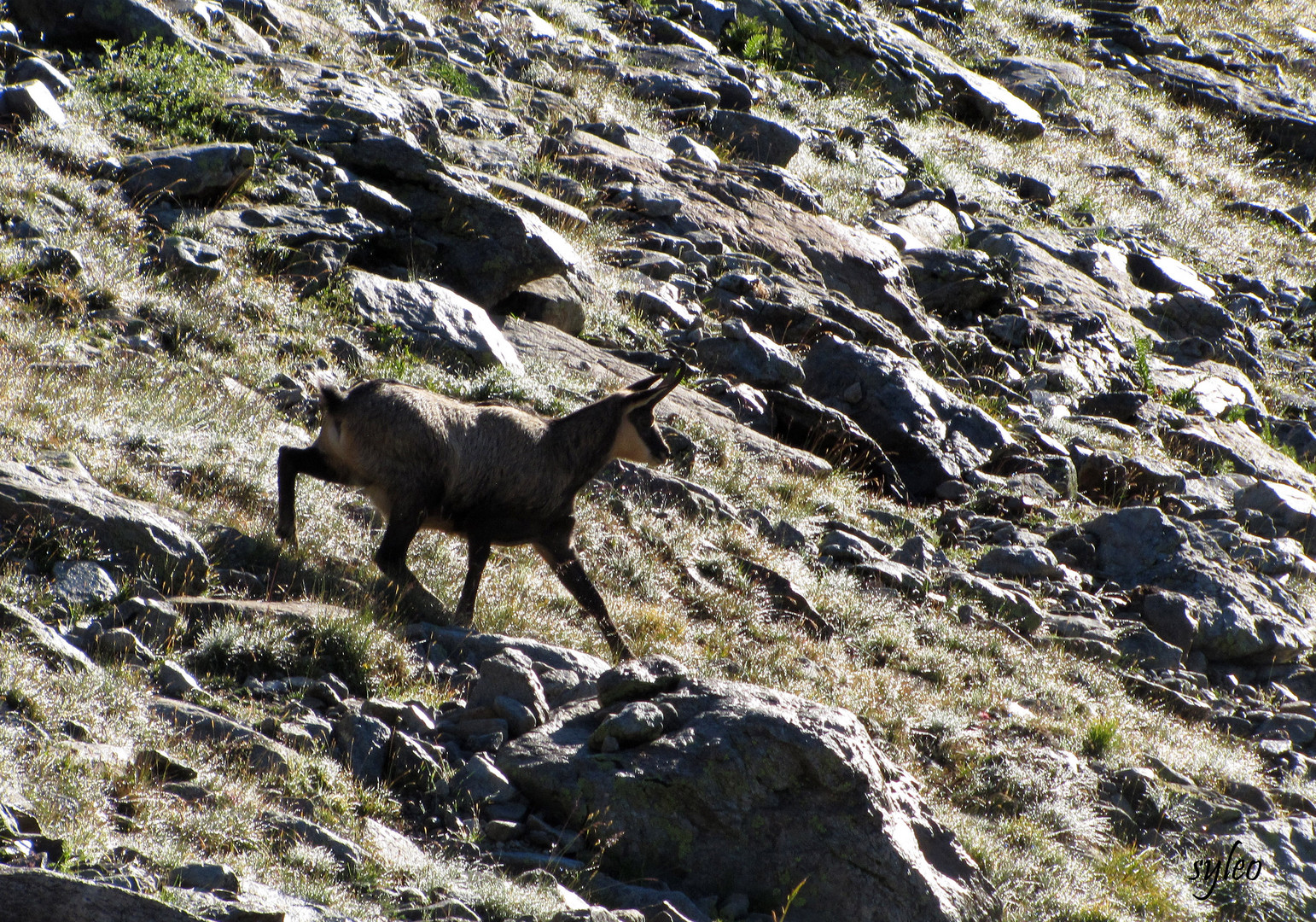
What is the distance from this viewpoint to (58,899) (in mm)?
3326

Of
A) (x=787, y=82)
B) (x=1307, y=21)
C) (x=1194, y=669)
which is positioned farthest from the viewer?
(x=1307, y=21)

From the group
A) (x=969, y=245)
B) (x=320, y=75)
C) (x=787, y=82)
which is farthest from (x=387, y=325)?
(x=787, y=82)

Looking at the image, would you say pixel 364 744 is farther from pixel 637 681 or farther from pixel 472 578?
pixel 472 578

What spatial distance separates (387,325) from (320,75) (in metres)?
5.57

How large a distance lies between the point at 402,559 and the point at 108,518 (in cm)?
→ 183

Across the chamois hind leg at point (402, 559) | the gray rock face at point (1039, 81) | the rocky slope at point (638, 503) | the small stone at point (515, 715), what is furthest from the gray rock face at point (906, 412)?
the gray rock face at point (1039, 81)

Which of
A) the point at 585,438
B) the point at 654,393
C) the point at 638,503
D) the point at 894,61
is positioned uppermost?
the point at 894,61

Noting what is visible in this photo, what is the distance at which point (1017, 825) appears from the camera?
763 cm

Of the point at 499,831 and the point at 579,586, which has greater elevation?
the point at 499,831

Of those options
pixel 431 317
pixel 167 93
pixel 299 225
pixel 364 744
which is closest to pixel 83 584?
pixel 364 744

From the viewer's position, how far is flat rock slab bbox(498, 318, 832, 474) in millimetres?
12641

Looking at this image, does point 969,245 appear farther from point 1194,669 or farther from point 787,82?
point 1194,669

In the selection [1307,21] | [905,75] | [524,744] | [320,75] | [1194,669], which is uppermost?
[1307,21]

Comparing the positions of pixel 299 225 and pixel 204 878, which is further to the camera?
pixel 299 225
